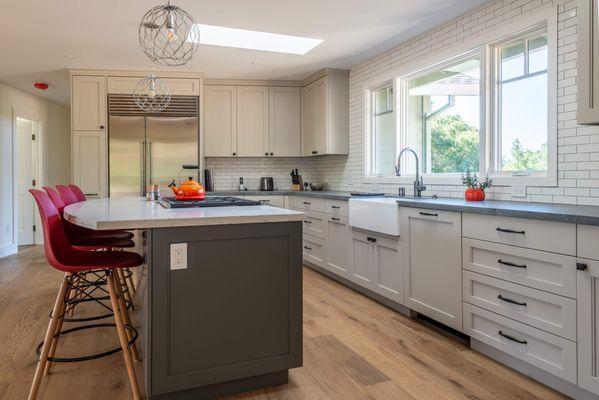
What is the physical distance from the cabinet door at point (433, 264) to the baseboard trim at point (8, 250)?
19.2 feet

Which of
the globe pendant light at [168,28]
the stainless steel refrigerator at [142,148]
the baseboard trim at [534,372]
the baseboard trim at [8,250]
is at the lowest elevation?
the baseboard trim at [534,372]

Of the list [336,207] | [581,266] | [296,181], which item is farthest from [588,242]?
[296,181]

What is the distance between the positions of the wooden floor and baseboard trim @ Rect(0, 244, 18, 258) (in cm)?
313

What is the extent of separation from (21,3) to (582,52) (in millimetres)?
3939

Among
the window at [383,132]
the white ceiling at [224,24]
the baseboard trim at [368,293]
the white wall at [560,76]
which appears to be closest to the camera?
the white wall at [560,76]

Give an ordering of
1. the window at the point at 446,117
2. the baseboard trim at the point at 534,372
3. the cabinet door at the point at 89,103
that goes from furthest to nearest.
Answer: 1. the cabinet door at the point at 89,103
2. the window at the point at 446,117
3. the baseboard trim at the point at 534,372

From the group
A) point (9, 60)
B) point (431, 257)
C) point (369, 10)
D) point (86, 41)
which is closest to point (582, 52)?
point (431, 257)

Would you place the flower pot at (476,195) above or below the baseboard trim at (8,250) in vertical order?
above

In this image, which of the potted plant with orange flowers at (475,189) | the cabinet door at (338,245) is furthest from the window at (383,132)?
the potted plant with orange flowers at (475,189)

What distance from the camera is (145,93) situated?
5406 millimetres

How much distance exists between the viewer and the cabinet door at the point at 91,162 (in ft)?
17.7

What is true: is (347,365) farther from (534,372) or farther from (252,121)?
(252,121)

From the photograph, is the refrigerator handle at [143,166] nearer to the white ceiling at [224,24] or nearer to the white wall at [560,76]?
the white ceiling at [224,24]

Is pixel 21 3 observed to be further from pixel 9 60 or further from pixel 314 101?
pixel 314 101
